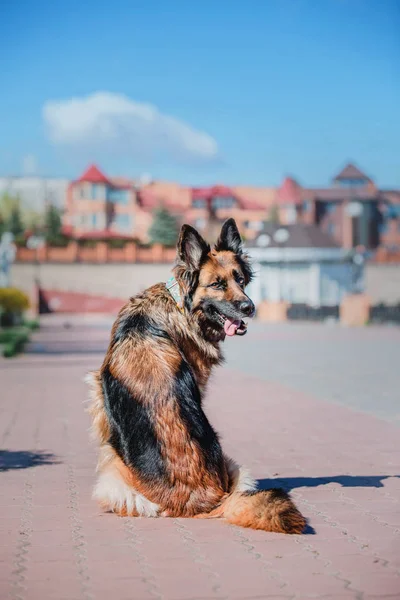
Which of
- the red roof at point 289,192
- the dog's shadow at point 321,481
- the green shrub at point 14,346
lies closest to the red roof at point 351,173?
the red roof at point 289,192

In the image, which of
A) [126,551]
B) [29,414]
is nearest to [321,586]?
[126,551]

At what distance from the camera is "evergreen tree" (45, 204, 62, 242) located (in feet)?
352

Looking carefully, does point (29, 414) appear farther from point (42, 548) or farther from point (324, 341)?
point (324, 341)

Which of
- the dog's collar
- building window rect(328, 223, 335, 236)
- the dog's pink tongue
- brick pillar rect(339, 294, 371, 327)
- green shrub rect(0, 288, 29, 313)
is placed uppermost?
building window rect(328, 223, 335, 236)

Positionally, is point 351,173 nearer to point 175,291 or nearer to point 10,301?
point 10,301

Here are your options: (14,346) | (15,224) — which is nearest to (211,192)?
(15,224)

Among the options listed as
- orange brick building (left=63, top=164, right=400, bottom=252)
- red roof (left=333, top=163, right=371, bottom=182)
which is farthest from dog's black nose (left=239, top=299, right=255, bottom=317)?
red roof (left=333, top=163, right=371, bottom=182)

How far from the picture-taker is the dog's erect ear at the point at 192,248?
19.1ft

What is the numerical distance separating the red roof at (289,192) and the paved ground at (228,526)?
A: 358 ft

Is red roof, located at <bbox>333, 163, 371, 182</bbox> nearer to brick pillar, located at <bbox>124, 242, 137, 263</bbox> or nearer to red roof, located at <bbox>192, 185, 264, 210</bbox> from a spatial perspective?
red roof, located at <bbox>192, 185, 264, 210</bbox>

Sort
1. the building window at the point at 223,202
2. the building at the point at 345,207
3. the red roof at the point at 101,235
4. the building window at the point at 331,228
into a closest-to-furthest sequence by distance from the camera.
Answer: the red roof at the point at 101,235 < the building at the point at 345,207 < the building window at the point at 331,228 < the building window at the point at 223,202

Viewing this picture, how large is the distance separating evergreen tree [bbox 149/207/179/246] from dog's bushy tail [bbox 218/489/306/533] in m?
97.0

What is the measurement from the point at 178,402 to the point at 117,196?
11857 cm

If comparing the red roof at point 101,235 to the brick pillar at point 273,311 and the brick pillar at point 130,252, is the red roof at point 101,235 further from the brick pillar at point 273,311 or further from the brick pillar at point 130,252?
the brick pillar at point 273,311
